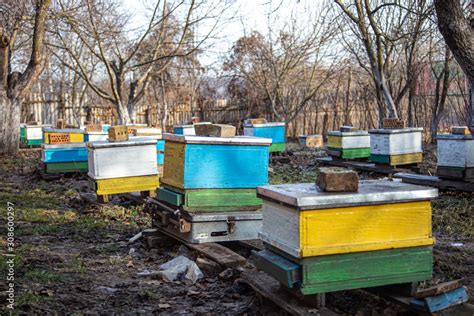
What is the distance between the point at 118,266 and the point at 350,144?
8257 millimetres

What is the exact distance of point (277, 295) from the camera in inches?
138

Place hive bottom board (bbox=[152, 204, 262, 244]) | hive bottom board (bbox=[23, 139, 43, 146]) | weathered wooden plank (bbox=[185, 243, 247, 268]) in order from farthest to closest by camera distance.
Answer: hive bottom board (bbox=[23, 139, 43, 146]) < hive bottom board (bbox=[152, 204, 262, 244]) < weathered wooden plank (bbox=[185, 243, 247, 268])

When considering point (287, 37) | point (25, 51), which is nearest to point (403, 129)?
point (287, 37)

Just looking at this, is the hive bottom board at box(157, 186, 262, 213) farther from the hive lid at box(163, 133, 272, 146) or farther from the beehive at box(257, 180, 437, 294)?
the beehive at box(257, 180, 437, 294)

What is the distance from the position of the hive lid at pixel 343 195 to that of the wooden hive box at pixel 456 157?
5104 millimetres

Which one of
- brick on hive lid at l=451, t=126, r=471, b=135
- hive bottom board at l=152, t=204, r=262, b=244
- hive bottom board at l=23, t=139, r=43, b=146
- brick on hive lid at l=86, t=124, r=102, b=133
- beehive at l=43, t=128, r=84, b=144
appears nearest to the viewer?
hive bottom board at l=152, t=204, r=262, b=244

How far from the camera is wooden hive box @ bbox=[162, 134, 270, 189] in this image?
5.14 meters

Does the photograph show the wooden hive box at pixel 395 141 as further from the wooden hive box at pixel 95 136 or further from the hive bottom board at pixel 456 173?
the wooden hive box at pixel 95 136

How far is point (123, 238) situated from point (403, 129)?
651 centimetres

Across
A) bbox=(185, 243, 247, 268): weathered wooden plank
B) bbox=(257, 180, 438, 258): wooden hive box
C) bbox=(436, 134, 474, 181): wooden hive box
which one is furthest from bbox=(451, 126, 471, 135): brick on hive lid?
bbox=(257, 180, 438, 258): wooden hive box

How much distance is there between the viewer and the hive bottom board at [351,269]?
3.19 metres

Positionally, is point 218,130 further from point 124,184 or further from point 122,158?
point 124,184

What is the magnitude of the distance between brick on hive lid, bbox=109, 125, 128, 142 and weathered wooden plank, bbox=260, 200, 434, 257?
4.57m

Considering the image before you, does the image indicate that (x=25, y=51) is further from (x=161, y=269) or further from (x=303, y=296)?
(x=303, y=296)
